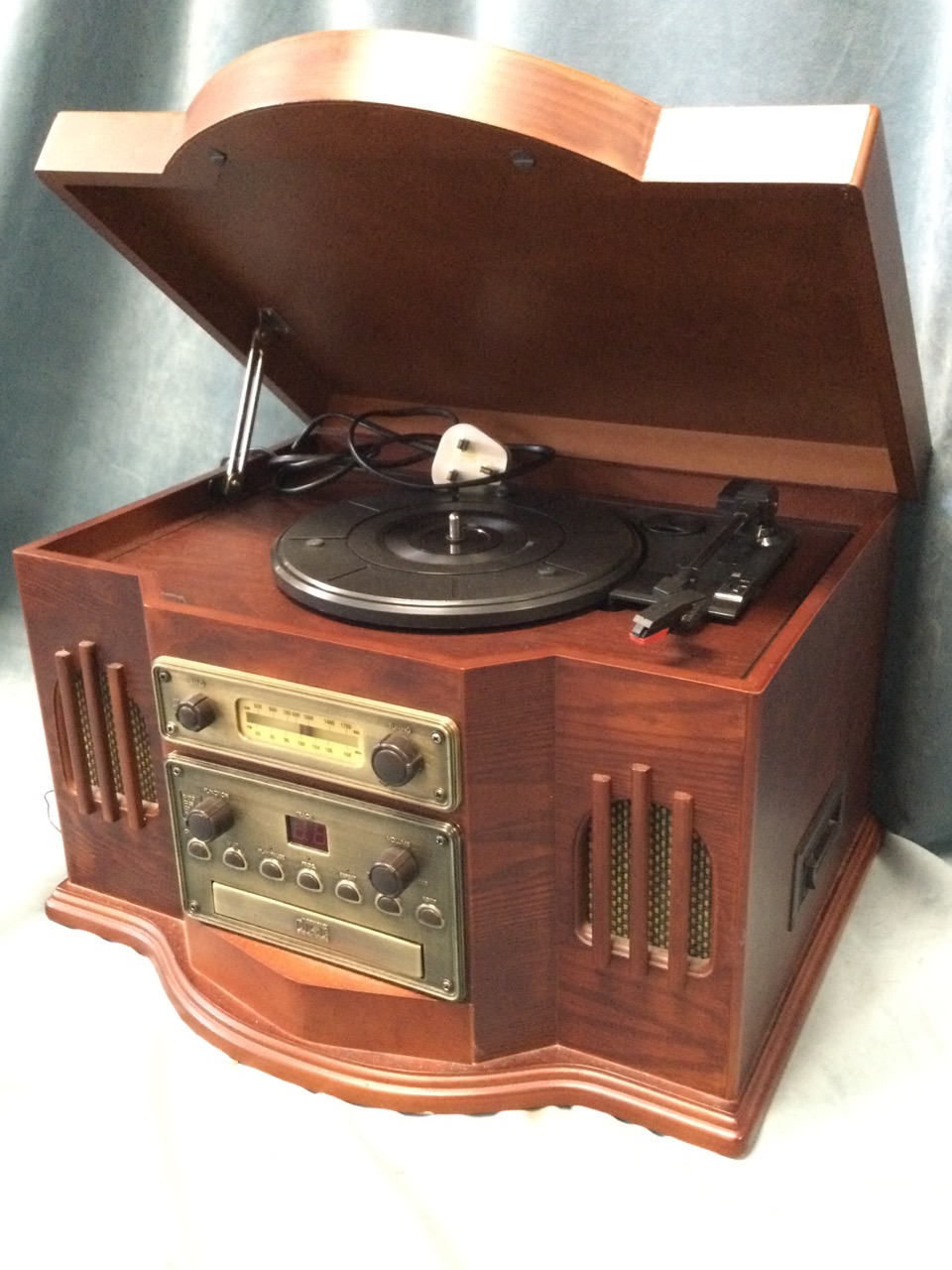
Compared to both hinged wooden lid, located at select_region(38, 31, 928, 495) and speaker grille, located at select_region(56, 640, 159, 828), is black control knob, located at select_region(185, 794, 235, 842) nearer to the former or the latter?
speaker grille, located at select_region(56, 640, 159, 828)

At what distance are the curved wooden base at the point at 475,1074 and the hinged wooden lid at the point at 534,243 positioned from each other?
0.54 metres

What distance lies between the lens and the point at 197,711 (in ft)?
3.13

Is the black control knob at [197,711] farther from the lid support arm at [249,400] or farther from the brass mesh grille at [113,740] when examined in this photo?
the lid support arm at [249,400]

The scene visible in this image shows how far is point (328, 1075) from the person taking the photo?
988 millimetres

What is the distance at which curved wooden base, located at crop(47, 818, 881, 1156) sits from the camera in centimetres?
94

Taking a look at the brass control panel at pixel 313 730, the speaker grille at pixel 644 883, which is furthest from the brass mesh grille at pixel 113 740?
the speaker grille at pixel 644 883

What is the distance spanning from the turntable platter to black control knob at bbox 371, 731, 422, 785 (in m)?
0.09

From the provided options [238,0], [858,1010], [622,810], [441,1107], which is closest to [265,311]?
[238,0]

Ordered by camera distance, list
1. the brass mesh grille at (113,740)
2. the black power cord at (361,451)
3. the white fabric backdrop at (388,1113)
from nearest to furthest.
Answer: the white fabric backdrop at (388,1113)
the brass mesh grille at (113,740)
the black power cord at (361,451)

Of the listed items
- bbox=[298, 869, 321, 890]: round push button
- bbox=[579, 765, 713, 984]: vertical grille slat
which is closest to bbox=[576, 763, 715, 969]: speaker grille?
bbox=[579, 765, 713, 984]: vertical grille slat

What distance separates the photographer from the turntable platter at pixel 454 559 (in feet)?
2.99

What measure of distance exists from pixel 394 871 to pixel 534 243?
20.2 inches

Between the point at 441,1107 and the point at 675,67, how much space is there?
0.99 m

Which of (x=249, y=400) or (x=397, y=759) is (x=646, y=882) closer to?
(x=397, y=759)
